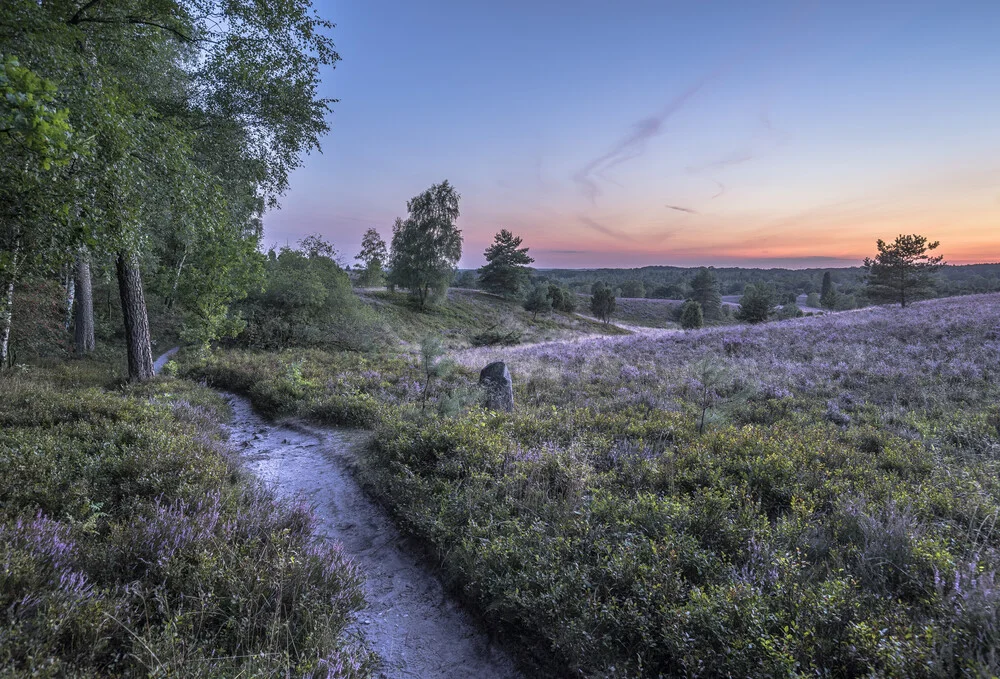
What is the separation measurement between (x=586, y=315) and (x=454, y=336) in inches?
1398

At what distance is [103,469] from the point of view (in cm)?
466

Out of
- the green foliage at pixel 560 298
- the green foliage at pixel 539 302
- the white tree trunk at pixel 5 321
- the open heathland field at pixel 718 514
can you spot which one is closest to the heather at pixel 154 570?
the open heathland field at pixel 718 514

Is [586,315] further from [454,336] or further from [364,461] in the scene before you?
[364,461]

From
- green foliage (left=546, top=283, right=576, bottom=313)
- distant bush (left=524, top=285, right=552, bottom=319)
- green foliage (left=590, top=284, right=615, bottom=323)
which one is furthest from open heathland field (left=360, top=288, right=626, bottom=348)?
green foliage (left=590, top=284, right=615, bottom=323)

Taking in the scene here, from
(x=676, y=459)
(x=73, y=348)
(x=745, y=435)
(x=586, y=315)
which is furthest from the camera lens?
(x=586, y=315)

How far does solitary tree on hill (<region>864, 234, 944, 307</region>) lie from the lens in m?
31.5

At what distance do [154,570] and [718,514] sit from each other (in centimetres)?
534

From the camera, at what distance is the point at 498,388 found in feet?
34.6

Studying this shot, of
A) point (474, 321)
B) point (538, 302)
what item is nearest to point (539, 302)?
point (538, 302)

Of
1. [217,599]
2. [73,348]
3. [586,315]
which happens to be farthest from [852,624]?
[586,315]

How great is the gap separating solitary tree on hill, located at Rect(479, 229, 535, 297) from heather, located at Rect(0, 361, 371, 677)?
55820mm

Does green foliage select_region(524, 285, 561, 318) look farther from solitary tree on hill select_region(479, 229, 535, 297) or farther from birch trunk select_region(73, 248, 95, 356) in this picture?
birch trunk select_region(73, 248, 95, 356)

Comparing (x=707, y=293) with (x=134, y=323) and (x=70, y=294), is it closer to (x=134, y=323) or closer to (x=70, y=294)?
(x=134, y=323)

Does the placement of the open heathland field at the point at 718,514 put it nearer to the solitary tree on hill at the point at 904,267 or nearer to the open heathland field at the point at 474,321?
the open heathland field at the point at 474,321
